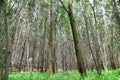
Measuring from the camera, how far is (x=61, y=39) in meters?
42.6

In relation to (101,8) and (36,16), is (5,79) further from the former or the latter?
(101,8)

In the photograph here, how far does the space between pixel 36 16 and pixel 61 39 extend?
56.9 ft

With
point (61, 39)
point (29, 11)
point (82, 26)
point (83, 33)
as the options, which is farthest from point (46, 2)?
point (61, 39)

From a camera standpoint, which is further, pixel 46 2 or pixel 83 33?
pixel 83 33

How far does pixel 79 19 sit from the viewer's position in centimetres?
3077

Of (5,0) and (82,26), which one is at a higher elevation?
(82,26)

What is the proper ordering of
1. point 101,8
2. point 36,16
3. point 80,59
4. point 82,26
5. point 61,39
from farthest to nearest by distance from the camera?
point 61,39 < point 82,26 < point 101,8 < point 36,16 < point 80,59

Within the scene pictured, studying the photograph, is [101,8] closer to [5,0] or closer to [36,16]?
[36,16]

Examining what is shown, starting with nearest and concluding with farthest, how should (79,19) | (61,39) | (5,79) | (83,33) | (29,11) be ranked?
(5,79), (29,11), (79,19), (83,33), (61,39)

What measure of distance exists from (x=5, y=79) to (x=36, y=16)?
21.5 meters

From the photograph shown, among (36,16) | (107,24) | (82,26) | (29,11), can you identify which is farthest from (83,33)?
(29,11)

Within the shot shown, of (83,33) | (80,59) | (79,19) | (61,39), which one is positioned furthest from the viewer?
(61,39)

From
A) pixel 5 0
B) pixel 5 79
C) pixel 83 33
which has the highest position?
pixel 83 33

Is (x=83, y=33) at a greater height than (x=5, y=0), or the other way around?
(x=83, y=33)
